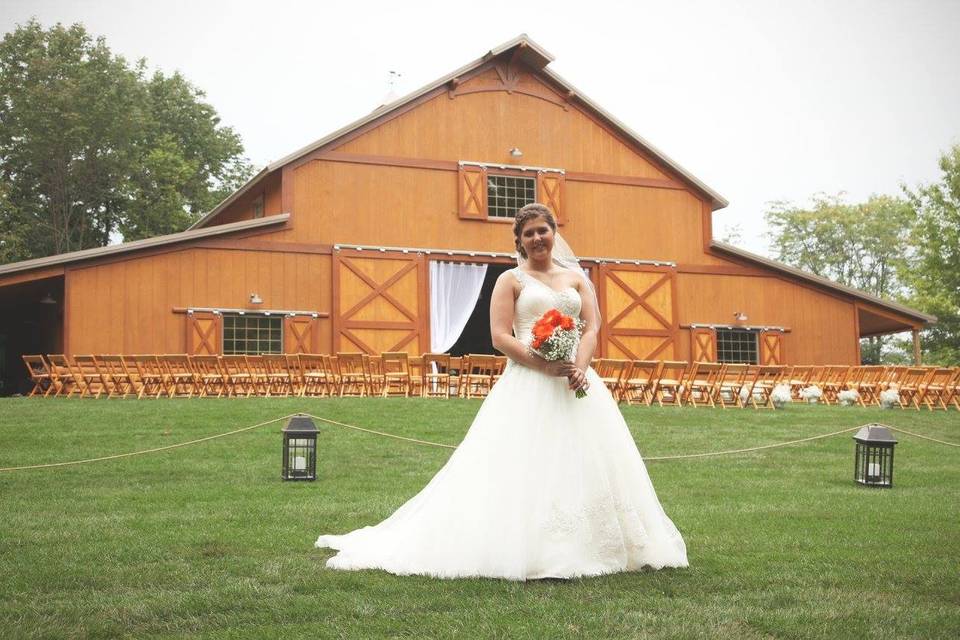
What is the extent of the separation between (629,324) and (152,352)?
10.6m

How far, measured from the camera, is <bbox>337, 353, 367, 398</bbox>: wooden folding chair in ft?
57.0

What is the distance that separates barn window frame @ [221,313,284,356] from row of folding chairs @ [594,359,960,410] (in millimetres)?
6795

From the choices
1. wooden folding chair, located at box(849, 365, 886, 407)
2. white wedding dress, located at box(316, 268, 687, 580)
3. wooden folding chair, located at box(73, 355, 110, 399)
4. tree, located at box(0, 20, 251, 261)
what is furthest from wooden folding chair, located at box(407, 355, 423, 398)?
tree, located at box(0, 20, 251, 261)

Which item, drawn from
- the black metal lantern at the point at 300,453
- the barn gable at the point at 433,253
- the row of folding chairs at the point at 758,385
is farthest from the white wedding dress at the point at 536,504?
the barn gable at the point at 433,253

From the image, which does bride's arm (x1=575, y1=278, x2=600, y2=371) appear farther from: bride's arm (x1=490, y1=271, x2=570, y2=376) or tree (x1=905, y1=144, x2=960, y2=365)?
tree (x1=905, y1=144, x2=960, y2=365)

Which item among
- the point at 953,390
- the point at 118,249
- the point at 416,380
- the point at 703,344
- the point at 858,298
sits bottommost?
the point at 953,390

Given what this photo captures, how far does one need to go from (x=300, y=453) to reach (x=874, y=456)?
5.02m

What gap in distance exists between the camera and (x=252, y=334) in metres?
19.7

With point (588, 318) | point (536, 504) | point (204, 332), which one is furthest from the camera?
point (204, 332)

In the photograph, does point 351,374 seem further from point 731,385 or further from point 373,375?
point 731,385

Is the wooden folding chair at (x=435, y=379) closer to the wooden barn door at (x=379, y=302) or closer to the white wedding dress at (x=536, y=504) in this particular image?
the wooden barn door at (x=379, y=302)

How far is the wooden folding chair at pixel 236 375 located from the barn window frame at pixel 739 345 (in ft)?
38.5

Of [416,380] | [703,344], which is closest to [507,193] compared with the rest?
[416,380]

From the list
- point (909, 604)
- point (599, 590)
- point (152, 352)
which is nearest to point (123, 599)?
point (599, 590)
